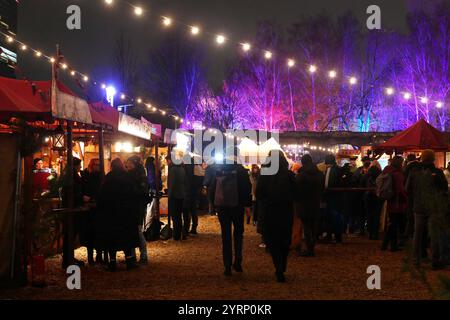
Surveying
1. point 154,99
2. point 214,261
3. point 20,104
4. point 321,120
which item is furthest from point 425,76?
point 20,104

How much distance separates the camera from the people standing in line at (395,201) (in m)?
9.83

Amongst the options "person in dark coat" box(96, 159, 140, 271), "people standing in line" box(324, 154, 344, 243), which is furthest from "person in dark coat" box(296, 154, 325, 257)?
"person in dark coat" box(96, 159, 140, 271)

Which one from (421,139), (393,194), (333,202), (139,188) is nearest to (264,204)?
(139,188)

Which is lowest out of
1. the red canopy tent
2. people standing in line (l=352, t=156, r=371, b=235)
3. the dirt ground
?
the dirt ground

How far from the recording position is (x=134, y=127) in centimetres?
1109

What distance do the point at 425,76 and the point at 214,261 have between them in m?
27.8

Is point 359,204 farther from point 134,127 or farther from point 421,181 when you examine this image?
point 134,127

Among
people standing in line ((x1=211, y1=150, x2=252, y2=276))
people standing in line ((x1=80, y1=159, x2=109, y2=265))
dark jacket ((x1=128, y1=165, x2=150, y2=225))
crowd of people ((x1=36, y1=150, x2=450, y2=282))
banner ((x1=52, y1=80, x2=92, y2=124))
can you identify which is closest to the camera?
banner ((x1=52, y1=80, x2=92, y2=124))

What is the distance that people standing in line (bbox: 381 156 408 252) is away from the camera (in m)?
9.83

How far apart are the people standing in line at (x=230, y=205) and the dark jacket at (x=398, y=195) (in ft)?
11.5

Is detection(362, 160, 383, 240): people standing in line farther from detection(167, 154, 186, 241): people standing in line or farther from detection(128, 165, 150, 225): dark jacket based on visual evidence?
detection(128, 165, 150, 225): dark jacket

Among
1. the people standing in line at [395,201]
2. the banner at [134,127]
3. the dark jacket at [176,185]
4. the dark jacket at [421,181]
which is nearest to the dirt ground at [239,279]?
the people standing in line at [395,201]

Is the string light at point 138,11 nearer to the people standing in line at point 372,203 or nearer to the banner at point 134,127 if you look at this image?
the banner at point 134,127

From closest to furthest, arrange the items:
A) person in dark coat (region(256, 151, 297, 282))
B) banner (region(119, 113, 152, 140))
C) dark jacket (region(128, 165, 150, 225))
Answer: person in dark coat (region(256, 151, 297, 282)) → dark jacket (region(128, 165, 150, 225)) → banner (region(119, 113, 152, 140))
